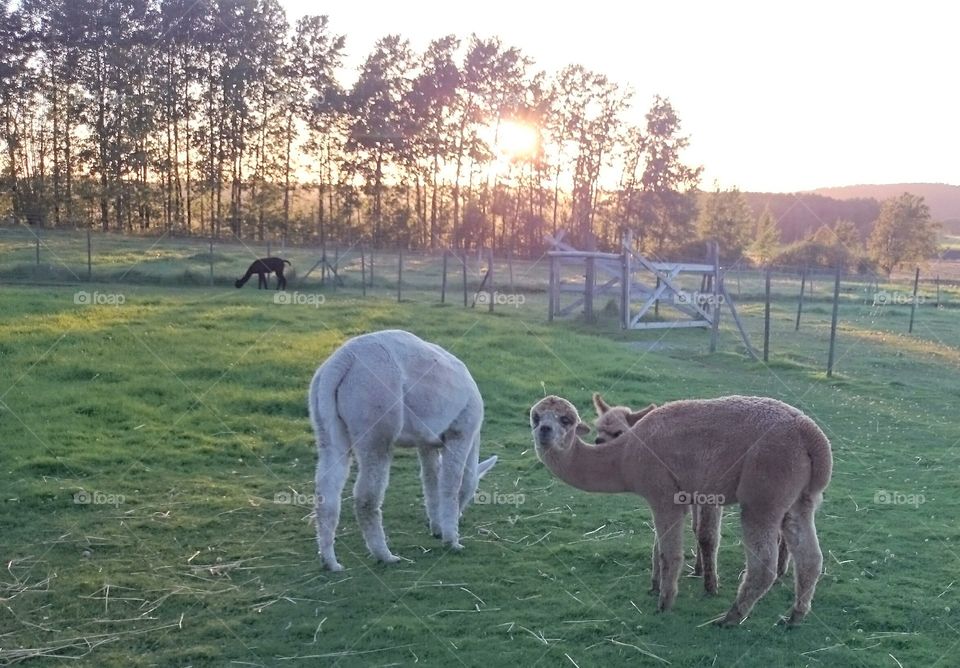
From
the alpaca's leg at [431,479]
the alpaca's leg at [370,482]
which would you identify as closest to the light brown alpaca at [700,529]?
the alpaca's leg at [431,479]

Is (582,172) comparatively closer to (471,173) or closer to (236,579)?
(471,173)

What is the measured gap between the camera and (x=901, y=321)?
1171 inches

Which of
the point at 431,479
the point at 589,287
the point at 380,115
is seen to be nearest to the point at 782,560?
the point at 431,479

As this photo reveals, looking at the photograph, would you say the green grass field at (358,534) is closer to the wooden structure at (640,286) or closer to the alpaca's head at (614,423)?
the alpaca's head at (614,423)

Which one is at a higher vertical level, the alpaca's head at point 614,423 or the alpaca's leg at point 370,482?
the alpaca's head at point 614,423

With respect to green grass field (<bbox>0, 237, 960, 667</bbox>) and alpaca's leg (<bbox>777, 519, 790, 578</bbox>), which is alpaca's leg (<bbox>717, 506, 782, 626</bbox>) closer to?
green grass field (<bbox>0, 237, 960, 667</bbox>)

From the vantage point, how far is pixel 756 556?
522cm

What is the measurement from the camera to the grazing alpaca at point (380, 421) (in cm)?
627

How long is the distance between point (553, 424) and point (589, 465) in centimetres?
41

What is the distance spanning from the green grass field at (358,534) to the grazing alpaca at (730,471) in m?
0.39

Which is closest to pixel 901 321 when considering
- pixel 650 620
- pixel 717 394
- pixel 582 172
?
pixel 717 394

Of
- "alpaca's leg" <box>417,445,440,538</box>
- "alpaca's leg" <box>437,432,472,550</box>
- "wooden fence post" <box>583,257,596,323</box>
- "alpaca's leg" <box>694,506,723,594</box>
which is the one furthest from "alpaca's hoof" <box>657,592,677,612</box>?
"wooden fence post" <box>583,257,596,323</box>

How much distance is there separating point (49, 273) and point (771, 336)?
23739 mm

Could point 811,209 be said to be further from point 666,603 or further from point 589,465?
point 666,603
